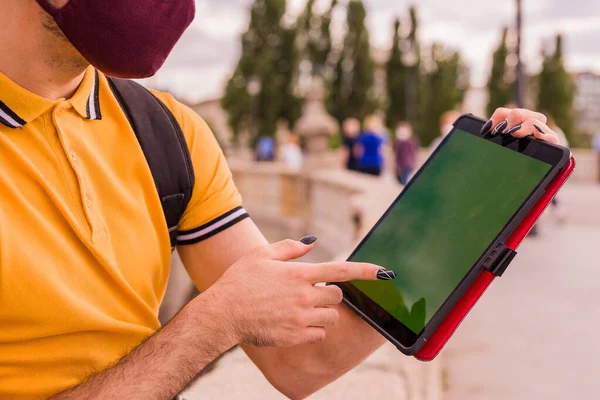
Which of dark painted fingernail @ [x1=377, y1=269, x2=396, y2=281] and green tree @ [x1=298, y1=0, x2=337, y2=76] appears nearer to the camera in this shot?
dark painted fingernail @ [x1=377, y1=269, x2=396, y2=281]

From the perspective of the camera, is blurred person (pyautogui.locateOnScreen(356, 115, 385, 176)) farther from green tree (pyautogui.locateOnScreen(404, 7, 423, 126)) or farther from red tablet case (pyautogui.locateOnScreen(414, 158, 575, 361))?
green tree (pyautogui.locateOnScreen(404, 7, 423, 126))

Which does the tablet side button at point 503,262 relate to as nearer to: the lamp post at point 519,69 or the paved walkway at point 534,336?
the paved walkway at point 534,336

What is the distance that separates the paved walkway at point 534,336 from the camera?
4777 millimetres

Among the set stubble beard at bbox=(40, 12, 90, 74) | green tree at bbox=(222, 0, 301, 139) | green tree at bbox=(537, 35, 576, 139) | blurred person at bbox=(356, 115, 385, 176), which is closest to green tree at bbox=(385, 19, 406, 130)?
green tree at bbox=(222, 0, 301, 139)

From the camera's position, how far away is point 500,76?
1770 inches

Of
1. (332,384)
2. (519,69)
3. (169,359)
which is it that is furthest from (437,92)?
(169,359)

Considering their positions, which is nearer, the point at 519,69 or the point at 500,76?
the point at 519,69

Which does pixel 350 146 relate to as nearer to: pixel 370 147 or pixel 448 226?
pixel 370 147

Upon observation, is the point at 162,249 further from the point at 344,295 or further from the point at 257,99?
the point at 257,99

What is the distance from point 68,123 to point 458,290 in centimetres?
95

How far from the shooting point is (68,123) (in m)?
1.62

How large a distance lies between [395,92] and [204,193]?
42.8m

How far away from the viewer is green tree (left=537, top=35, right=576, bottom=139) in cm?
4009

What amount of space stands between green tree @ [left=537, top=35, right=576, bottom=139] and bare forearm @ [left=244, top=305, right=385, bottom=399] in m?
41.1
